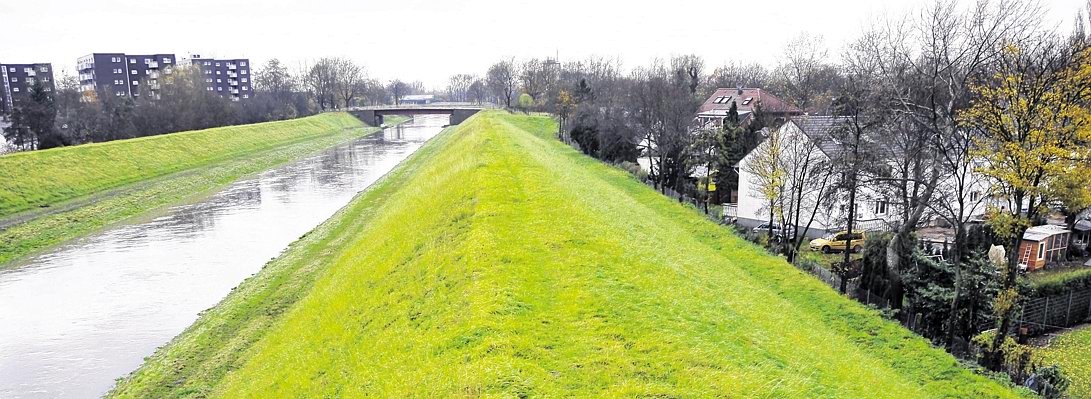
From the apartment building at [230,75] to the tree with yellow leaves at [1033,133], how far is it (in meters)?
130

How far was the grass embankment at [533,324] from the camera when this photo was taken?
27.9ft

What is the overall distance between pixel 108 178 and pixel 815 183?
41284 millimetres

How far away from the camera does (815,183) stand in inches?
994

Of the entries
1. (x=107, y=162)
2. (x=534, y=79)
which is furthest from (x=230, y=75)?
(x=107, y=162)

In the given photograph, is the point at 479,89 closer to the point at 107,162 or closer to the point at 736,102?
the point at 736,102

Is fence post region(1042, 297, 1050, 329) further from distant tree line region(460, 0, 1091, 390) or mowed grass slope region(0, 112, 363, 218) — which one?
mowed grass slope region(0, 112, 363, 218)

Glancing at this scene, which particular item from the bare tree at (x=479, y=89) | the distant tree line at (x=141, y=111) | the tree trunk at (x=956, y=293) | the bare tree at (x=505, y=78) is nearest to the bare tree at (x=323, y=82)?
the distant tree line at (x=141, y=111)

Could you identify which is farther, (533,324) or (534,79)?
(534,79)

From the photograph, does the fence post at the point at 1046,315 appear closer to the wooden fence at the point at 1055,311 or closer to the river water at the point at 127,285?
the wooden fence at the point at 1055,311

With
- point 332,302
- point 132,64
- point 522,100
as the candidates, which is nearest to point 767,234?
point 332,302

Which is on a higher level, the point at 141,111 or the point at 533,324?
the point at 141,111

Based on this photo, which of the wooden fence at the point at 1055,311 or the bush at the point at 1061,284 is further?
the bush at the point at 1061,284

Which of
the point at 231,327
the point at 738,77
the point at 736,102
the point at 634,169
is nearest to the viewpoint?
the point at 231,327

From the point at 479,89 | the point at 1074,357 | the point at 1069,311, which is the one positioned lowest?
the point at 1074,357
